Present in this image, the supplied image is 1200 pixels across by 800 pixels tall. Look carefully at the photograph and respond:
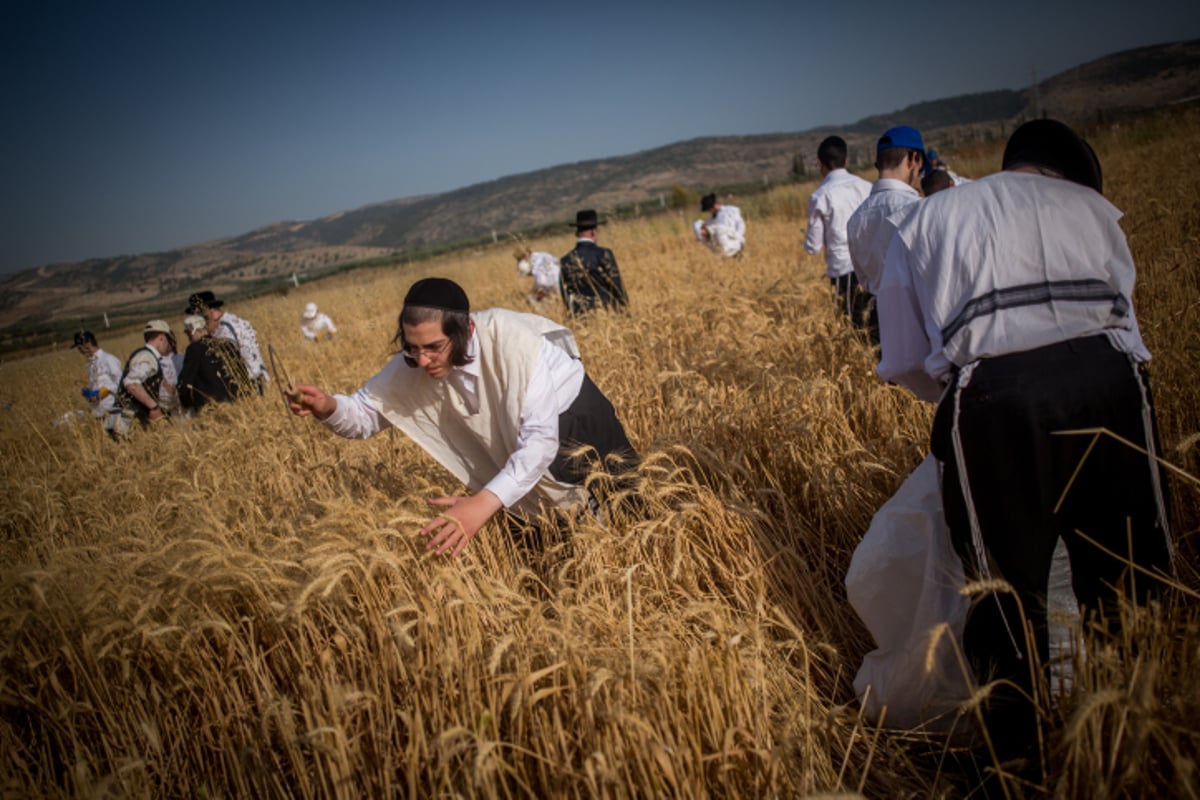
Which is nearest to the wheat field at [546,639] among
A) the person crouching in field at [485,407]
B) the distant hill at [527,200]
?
the person crouching in field at [485,407]

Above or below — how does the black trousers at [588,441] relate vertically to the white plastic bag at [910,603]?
above

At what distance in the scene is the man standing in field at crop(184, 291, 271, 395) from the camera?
5.76m

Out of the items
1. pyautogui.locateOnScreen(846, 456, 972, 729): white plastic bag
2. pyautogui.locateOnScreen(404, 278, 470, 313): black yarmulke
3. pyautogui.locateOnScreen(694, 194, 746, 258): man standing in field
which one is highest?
pyautogui.locateOnScreen(694, 194, 746, 258): man standing in field

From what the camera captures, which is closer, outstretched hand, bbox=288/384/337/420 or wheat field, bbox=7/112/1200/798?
wheat field, bbox=7/112/1200/798

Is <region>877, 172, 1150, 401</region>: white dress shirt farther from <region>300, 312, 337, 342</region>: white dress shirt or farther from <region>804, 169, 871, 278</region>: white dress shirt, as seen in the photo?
<region>300, 312, 337, 342</region>: white dress shirt

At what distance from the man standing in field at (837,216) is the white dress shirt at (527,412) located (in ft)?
10.0

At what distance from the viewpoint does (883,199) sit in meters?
3.14

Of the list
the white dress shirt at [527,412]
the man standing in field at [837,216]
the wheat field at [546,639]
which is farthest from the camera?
the man standing in field at [837,216]

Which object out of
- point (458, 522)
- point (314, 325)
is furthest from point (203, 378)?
point (458, 522)

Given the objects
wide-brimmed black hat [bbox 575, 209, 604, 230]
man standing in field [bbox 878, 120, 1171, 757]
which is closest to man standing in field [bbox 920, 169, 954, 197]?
man standing in field [bbox 878, 120, 1171, 757]

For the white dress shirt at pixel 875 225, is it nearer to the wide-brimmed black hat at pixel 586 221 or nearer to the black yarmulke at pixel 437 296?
the black yarmulke at pixel 437 296

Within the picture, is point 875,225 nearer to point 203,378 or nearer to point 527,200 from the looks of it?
point 203,378

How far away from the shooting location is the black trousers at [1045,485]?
124 centimetres

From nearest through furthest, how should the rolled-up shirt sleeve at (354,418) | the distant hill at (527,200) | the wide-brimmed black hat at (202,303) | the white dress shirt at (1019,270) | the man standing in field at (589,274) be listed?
the white dress shirt at (1019,270) → the rolled-up shirt sleeve at (354,418) → the wide-brimmed black hat at (202,303) → the man standing in field at (589,274) → the distant hill at (527,200)
